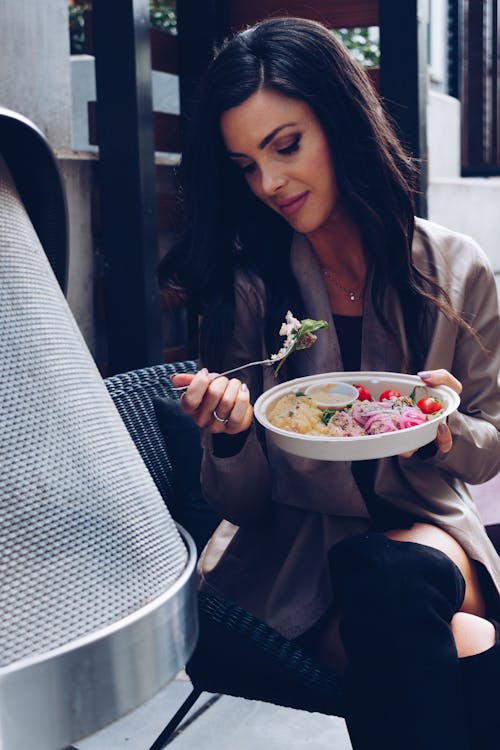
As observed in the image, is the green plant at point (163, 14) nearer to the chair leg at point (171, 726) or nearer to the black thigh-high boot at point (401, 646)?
the chair leg at point (171, 726)

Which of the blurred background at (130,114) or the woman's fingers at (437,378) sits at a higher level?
the blurred background at (130,114)

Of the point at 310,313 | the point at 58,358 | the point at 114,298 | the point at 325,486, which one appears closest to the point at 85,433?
the point at 58,358

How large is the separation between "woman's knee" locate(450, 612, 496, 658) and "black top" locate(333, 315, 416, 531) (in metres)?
0.28

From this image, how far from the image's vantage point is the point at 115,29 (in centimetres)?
285

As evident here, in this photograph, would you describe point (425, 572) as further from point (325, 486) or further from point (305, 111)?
point (305, 111)

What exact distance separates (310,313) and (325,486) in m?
0.40

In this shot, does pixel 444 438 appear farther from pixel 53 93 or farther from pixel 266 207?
pixel 53 93

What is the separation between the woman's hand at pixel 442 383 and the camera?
5.72ft

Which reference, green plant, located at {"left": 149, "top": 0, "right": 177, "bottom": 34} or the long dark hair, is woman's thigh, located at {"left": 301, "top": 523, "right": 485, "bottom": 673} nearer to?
the long dark hair

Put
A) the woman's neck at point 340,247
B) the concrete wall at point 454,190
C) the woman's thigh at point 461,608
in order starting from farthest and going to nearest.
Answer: the concrete wall at point 454,190
the woman's neck at point 340,247
the woman's thigh at point 461,608

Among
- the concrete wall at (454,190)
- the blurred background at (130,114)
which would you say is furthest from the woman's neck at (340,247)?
the concrete wall at (454,190)

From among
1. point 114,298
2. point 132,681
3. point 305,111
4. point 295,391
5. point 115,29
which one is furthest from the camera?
point 114,298

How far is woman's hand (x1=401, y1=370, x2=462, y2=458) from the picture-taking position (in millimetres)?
1744

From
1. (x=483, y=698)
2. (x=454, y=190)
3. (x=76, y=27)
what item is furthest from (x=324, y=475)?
(x=76, y=27)
